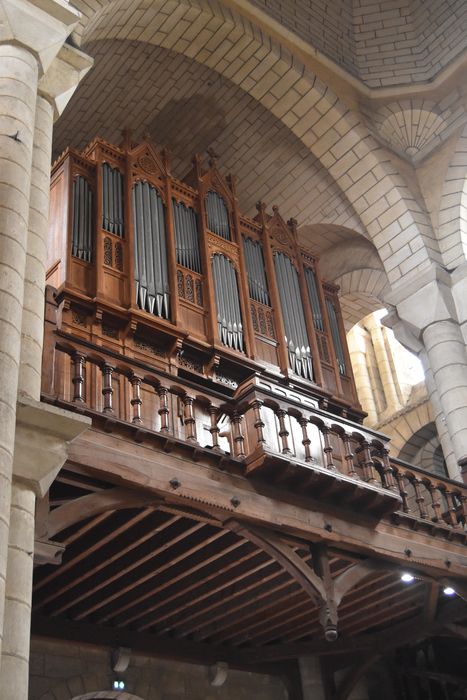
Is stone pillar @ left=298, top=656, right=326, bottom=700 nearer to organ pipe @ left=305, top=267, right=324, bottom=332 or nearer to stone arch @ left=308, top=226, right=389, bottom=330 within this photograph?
organ pipe @ left=305, top=267, right=324, bottom=332

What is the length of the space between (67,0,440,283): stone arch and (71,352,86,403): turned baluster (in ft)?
23.3

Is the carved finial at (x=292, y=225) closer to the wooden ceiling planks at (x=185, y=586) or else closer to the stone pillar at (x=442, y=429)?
the stone pillar at (x=442, y=429)

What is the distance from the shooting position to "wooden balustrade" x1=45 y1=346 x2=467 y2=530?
299 inches

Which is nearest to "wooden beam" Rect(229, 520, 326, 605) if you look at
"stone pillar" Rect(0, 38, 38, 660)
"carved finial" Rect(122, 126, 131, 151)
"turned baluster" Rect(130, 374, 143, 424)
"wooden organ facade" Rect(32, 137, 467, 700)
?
"wooden organ facade" Rect(32, 137, 467, 700)

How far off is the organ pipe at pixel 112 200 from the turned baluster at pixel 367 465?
405 cm

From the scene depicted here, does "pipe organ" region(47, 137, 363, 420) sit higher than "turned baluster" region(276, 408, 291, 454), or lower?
higher

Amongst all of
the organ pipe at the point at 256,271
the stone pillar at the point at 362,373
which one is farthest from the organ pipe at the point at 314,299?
the stone pillar at the point at 362,373

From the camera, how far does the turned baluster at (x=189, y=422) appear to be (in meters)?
7.78

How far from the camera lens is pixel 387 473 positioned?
911 centimetres

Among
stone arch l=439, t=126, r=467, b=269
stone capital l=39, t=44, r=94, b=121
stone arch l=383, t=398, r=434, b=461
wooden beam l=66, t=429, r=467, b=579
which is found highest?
stone arch l=439, t=126, r=467, b=269

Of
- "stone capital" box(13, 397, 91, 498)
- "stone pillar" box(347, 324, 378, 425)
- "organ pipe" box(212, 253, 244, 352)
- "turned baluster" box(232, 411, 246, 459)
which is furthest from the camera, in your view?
"stone pillar" box(347, 324, 378, 425)

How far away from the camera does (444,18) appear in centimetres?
1446

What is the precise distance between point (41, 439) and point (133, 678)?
4.80 m

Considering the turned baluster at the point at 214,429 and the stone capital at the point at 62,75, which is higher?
the stone capital at the point at 62,75
